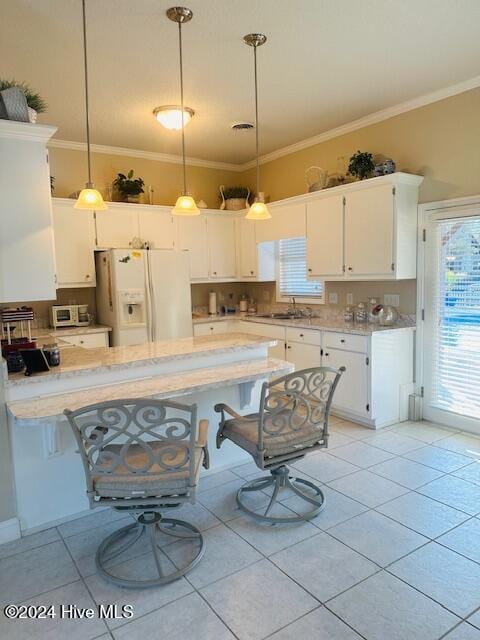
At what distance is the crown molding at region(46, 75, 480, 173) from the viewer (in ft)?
12.2

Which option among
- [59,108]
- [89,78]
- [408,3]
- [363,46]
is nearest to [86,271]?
[59,108]

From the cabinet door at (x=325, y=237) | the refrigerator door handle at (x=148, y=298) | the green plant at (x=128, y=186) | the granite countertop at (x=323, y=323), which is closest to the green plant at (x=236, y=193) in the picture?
the green plant at (x=128, y=186)

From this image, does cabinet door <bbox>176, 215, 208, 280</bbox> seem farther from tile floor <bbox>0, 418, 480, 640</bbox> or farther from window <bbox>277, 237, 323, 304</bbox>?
tile floor <bbox>0, 418, 480, 640</bbox>

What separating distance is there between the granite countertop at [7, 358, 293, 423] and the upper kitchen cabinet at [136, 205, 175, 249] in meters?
2.60

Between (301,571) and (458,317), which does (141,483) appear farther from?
(458,317)

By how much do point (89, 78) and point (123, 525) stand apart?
3.20 meters

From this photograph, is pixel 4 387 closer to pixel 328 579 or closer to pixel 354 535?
pixel 328 579

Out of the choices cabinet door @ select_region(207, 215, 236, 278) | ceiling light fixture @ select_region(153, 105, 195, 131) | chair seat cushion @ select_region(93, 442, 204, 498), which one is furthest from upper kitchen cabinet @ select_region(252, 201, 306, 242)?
chair seat cushion @ select_region(93, 442, 204, 498)

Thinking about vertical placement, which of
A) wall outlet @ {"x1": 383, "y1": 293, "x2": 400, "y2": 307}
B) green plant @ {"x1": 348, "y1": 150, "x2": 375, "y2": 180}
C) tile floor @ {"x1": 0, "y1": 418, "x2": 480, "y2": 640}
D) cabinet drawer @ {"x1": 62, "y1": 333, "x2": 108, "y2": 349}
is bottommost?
tile floor @ {"x1": 0, "y1": 418, "x2": 480, "y2": 640}

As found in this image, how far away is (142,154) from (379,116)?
2772 millimetres

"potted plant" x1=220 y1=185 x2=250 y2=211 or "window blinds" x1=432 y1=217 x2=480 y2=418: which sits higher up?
"potted plant" x1=220 y1=185 x2=250 y2=211

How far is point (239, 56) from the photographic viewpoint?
3.10m

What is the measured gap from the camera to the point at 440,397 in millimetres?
4059

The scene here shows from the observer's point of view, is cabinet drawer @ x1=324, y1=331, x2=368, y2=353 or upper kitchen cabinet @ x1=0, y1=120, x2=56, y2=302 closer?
upper kitchen cabinet @ x1=0, y1=120, x2=56, y2=302
